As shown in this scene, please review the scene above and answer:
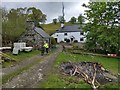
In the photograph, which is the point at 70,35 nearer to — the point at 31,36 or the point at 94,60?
the point at 31,36

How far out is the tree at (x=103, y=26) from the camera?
38.3 meters

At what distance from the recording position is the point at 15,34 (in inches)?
1631

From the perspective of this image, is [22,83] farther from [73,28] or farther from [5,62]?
[73,28]

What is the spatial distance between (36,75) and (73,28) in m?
66.3

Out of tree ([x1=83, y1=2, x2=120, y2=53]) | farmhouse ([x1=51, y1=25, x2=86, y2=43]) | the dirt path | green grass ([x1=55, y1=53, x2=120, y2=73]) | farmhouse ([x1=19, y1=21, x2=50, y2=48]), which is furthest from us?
Answer: farmhouse ([x1=51, y1=25, x2=86, y2=43])

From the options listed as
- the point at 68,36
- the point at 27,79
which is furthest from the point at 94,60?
the point at 68,36

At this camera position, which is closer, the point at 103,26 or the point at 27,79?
the point at 27,79

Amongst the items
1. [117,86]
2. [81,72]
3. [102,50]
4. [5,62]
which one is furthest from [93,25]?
[117,86]

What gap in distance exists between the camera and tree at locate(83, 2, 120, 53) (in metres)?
38.3

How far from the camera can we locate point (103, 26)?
39906mm

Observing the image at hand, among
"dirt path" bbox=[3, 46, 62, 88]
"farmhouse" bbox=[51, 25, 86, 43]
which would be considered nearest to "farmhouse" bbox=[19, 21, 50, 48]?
"farmhouse" bbox=[51, 25, 86, 43]

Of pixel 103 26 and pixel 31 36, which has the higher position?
pixel 103 26

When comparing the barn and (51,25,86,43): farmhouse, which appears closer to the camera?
the barn

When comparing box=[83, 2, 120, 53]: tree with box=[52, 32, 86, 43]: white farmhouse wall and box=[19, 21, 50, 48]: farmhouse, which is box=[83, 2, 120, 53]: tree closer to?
box=[19, 21, 50, 48]: farmhouse
